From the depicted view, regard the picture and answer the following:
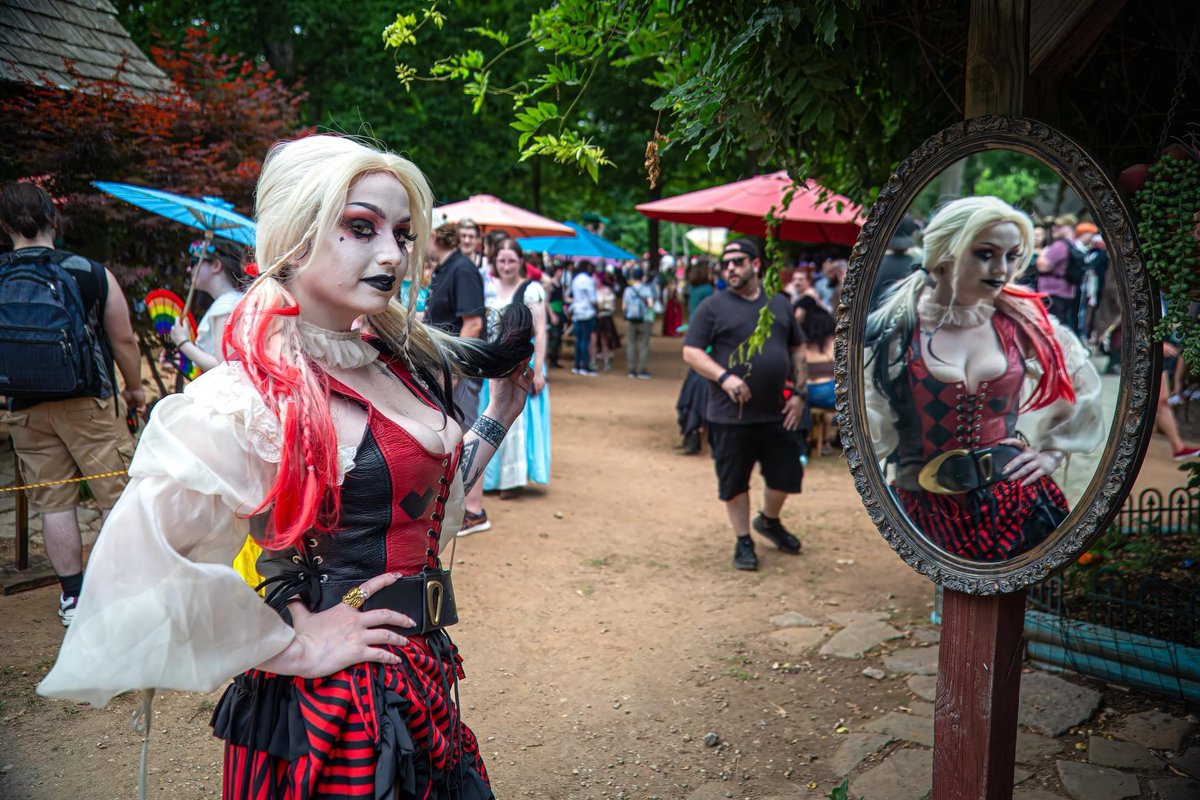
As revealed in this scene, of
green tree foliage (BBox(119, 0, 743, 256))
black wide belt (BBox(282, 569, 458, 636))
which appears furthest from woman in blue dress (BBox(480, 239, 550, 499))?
green tree foliage (BBox(119, 0, 743, 256))

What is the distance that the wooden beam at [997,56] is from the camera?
2.58 meters

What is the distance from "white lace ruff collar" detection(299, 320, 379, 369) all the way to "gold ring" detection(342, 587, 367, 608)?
462 millimetres

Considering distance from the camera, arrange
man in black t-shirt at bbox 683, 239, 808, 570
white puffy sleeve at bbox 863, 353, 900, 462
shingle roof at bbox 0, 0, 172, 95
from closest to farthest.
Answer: white puffy sleeve at bbox 863, 353, 900, 462 < man in black t-shirt at bbox 683, 239, 808, 570 < shingle roof at bbox 0, 0, 172, 95

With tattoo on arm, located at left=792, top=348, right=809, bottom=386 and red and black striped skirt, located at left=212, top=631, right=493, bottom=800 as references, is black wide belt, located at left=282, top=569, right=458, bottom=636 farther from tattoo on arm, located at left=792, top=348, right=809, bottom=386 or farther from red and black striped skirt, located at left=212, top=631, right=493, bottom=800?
tattoo on arm, located at left=792, top=348, right=809, bottom=386

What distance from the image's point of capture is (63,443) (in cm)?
469

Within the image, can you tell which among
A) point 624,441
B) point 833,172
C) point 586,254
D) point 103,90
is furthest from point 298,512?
point 586,254

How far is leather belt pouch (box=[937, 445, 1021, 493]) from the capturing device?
2.74m

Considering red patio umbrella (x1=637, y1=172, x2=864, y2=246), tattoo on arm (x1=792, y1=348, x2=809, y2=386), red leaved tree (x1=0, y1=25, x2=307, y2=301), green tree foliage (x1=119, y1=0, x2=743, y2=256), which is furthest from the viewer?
green tree foliage (x1=119, y1=0, x2=743, y2=256)

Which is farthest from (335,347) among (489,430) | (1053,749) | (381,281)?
(1053,749)

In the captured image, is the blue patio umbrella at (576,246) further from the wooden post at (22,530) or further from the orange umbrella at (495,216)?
the wooden post at (22,530)

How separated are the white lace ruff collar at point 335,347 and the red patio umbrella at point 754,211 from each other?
6.51 metres

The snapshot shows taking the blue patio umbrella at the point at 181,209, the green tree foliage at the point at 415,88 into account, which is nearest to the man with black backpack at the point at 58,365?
the blue patio umbrella at the point at 181,209

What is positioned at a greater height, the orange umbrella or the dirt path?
the orange umbrella

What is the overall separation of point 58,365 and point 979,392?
3926 millimetres
